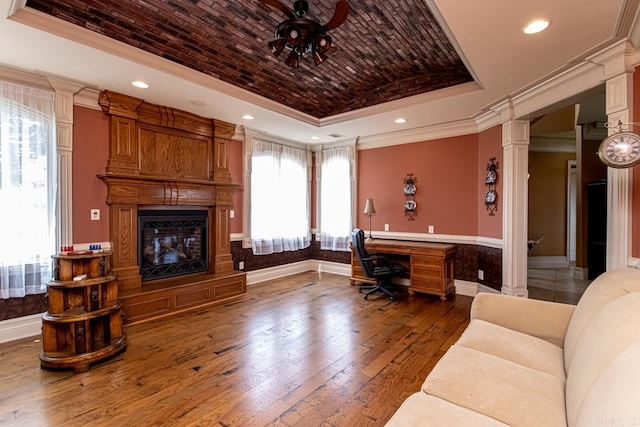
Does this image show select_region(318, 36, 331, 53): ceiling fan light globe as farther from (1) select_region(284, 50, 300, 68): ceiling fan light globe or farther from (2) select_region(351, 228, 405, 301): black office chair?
(2) select_region(351, 228, 405, 301): black office chair

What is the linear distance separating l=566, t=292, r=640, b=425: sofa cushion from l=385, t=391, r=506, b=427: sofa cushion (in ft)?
1.06

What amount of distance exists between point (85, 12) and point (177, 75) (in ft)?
2.71

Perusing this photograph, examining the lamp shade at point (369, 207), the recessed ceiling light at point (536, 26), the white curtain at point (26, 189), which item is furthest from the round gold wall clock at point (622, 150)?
the white curtain at point (26, 189)

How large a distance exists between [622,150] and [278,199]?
15.1ft

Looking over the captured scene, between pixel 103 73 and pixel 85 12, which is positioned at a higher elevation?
pixel 85 12

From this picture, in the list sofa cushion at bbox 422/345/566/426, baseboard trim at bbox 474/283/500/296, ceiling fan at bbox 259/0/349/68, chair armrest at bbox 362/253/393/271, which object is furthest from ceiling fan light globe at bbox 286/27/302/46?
baseboard trim at bbox 474/283/500/296

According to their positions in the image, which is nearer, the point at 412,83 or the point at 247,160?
the point at 412,83

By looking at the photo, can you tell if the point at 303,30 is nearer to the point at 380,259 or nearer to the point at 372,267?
the point at 372,267

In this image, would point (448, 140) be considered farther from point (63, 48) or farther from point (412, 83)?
point (63, 48)

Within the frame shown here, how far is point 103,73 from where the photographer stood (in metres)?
3.05

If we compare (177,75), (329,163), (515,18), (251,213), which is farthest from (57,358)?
(329,163)

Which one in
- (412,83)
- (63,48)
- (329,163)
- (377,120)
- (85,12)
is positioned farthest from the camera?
(329,163)

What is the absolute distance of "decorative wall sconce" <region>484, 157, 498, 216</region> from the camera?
164 inches

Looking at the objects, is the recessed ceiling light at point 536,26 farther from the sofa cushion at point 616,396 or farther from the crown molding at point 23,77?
the crown molding at point 23,77
